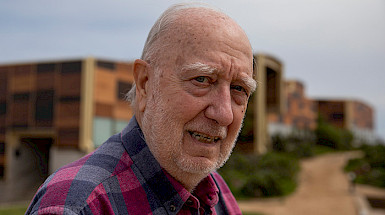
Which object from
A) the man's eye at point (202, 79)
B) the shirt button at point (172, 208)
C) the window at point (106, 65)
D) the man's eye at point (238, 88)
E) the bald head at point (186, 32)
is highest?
the bald head at point (186, 32)

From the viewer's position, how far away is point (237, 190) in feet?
54.1

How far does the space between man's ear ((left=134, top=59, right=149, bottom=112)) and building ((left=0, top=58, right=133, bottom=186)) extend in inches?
617

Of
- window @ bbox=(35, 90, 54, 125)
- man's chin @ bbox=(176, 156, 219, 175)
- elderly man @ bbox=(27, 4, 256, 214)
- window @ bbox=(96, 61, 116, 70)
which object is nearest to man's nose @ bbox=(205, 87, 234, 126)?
elderly man @ bbox=(27, 4, 256, 214)

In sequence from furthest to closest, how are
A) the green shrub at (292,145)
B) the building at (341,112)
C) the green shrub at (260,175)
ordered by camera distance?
1. the building at (341,112)
2. the green shrub at (292,145)
3. the green shrub at (260,175)

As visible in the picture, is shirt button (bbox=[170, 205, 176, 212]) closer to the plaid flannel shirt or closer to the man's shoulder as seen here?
the plaid flannel shirt

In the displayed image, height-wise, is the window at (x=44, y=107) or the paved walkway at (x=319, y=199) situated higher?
the window at (x=44, y=107)

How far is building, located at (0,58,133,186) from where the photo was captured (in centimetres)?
1680

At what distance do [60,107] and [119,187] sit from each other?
56.4 feet

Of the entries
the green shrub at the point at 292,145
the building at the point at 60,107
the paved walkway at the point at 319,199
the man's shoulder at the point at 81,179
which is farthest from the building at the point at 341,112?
the man's shoulder at the point at 81,179

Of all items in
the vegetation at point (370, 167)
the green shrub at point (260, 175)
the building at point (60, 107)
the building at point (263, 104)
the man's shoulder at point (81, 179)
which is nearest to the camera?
the man's shoulder at point (81, 179)

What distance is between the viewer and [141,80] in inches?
50.8

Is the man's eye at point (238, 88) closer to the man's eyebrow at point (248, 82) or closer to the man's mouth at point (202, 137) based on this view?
the man's eyebrow at point (248, 82)

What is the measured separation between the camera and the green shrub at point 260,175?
15.9 m

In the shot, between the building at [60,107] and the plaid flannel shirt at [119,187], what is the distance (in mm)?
15713
